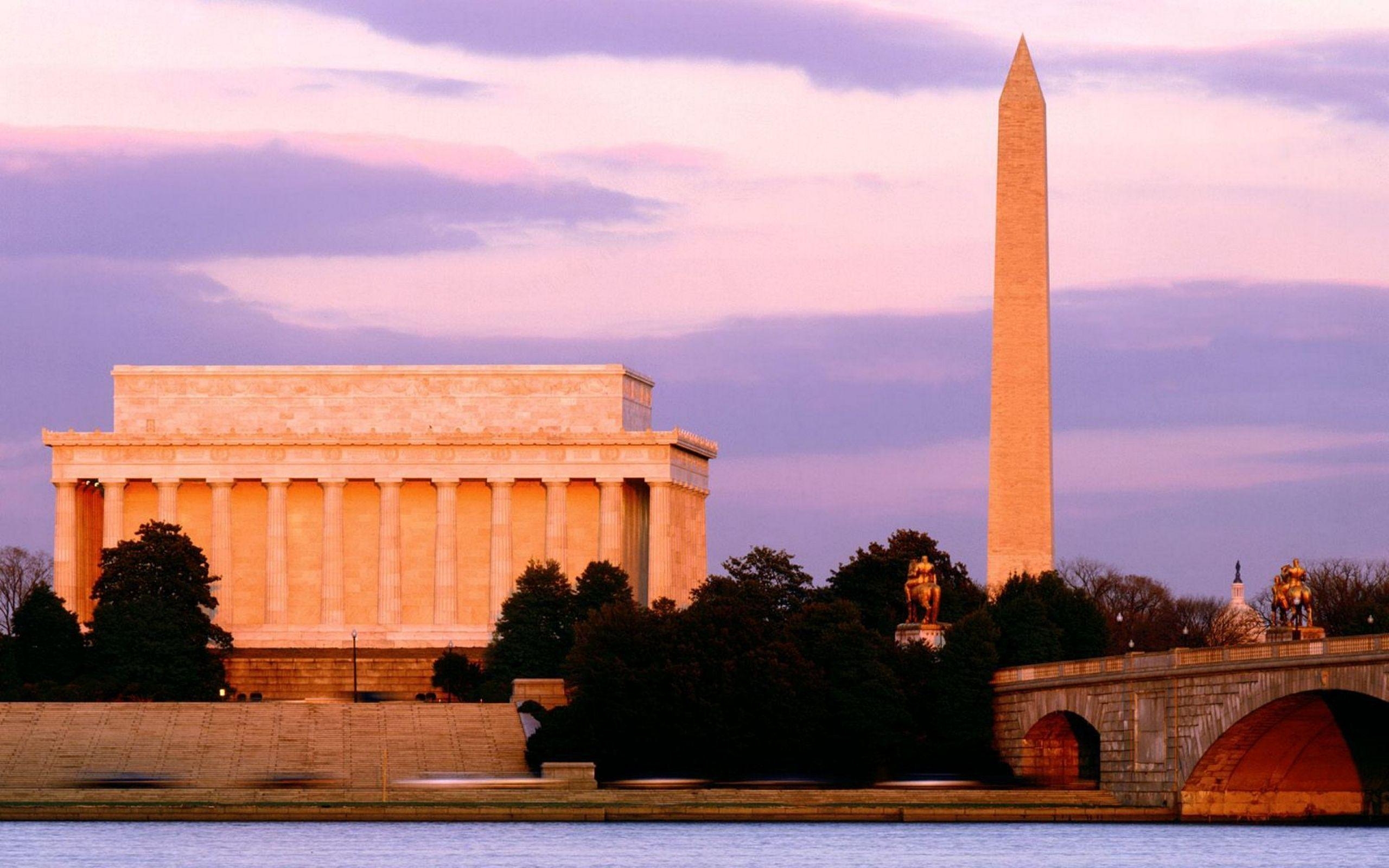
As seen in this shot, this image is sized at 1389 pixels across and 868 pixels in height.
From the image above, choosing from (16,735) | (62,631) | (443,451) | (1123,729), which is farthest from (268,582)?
(1123,729)

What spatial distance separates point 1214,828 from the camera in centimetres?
9944

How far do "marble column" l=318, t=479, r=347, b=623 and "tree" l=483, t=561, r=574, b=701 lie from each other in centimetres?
2196

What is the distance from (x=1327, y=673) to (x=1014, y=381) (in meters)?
32.0

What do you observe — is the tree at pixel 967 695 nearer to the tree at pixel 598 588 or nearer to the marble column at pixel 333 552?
the tree at pixel 598 588

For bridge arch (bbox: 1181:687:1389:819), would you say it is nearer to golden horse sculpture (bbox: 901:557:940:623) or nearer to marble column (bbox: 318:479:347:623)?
golden horse sculpture (bbox: 901:557:940:623)

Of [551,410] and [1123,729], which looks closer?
[1123,729]

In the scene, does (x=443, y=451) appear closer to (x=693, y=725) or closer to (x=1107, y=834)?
(x=693, y=725)

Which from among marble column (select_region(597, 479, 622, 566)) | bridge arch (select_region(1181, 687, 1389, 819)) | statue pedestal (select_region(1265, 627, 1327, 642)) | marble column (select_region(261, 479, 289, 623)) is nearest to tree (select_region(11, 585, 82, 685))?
marble column (select_region(261, 479, 289, 623))

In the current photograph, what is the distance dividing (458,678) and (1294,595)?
175ft

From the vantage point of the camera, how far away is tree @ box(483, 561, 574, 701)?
143375 mm

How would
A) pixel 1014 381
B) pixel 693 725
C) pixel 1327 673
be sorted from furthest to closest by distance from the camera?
pixel 1014 381, pixel 693 725, pixel 1327 673

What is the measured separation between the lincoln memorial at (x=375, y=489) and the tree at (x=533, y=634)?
62.0 ft

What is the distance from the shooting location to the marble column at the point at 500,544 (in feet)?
549

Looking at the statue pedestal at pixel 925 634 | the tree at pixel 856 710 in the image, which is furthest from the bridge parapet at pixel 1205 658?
the statue pedestal at pixel 925 634
